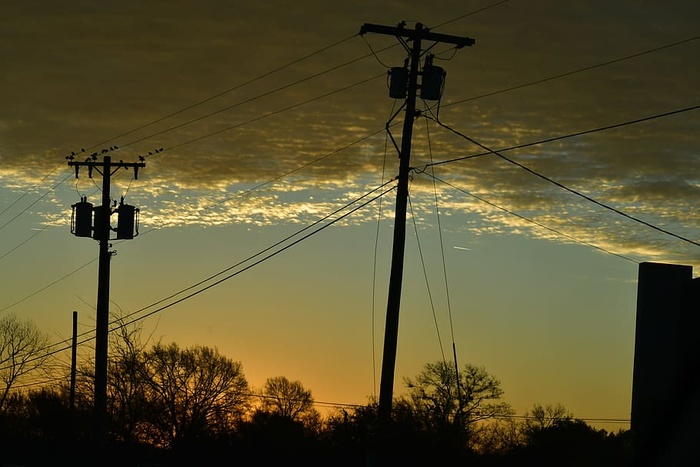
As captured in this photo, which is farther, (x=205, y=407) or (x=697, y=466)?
(x=205, y=407)

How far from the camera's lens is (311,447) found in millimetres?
39844

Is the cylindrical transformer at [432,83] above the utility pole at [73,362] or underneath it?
above

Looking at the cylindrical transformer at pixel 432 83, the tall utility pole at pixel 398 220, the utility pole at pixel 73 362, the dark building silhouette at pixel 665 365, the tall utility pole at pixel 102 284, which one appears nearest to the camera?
the dark building silhouette at pixel 665 365

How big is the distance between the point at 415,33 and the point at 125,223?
57.5 ft

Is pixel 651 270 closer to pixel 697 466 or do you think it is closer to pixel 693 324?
pixel 693 324

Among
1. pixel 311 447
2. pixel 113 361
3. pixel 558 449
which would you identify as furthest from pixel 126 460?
pixel 558 449

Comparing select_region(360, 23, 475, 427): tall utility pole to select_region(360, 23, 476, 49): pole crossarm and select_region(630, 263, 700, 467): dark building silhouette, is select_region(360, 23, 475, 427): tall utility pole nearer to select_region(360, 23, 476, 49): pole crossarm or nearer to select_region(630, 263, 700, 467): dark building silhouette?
select_region(360, 23, 476, 49): pole crossarm

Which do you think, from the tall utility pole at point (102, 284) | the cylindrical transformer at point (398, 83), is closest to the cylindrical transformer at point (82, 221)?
the tall utility pole at point (102, 284)

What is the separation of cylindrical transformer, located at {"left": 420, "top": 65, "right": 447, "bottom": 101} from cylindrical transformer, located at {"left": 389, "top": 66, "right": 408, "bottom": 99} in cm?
42

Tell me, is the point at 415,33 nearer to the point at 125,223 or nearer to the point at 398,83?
the point at 398,83

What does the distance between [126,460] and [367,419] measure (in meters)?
18.5

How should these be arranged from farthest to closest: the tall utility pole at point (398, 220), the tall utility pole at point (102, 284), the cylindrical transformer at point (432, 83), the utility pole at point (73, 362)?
the utility pole at point (73, 362) < the tall utility pole at point (102, 284) < the cylindrical transformer at point (432, 83) < the tall utility pole at point (398, 220)

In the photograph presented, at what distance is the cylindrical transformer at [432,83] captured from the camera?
1025 inches

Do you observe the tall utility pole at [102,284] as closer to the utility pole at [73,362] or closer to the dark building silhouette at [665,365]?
the utility pole at [73,362]
